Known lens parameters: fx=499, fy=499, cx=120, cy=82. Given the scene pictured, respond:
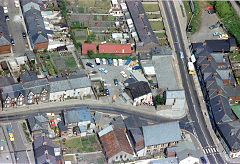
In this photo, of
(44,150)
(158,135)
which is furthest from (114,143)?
(44,150)

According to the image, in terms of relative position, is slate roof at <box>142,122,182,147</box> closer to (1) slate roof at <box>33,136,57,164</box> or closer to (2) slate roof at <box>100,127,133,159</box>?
(2) slate roof at <box>100,127,133,159</box>

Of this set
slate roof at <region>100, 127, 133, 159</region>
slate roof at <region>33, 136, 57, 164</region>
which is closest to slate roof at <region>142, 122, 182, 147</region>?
slate roof at <region>100, 127, 133, 159</region>

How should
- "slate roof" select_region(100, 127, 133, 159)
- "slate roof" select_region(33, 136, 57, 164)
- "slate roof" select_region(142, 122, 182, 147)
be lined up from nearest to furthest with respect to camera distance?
"slate roof" select_region(33, 136, 57, 164)
"slate roof" select_region(100, 127, 133, 159)
"slate roof" select_region(142, 122, 182, 147)

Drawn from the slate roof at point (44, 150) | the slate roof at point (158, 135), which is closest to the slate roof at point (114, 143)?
the slate roof at point (158, 135)

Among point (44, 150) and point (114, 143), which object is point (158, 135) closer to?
point (114, 143)

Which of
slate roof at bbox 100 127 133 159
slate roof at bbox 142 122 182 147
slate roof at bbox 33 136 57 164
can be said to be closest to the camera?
slate roof at bbox 33 136 57 164

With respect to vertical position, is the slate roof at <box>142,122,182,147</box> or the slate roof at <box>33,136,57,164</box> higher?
the slate roof at <box>33,136,57,164</box>

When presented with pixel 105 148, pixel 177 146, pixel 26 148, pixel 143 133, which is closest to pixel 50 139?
pixel 26 148
